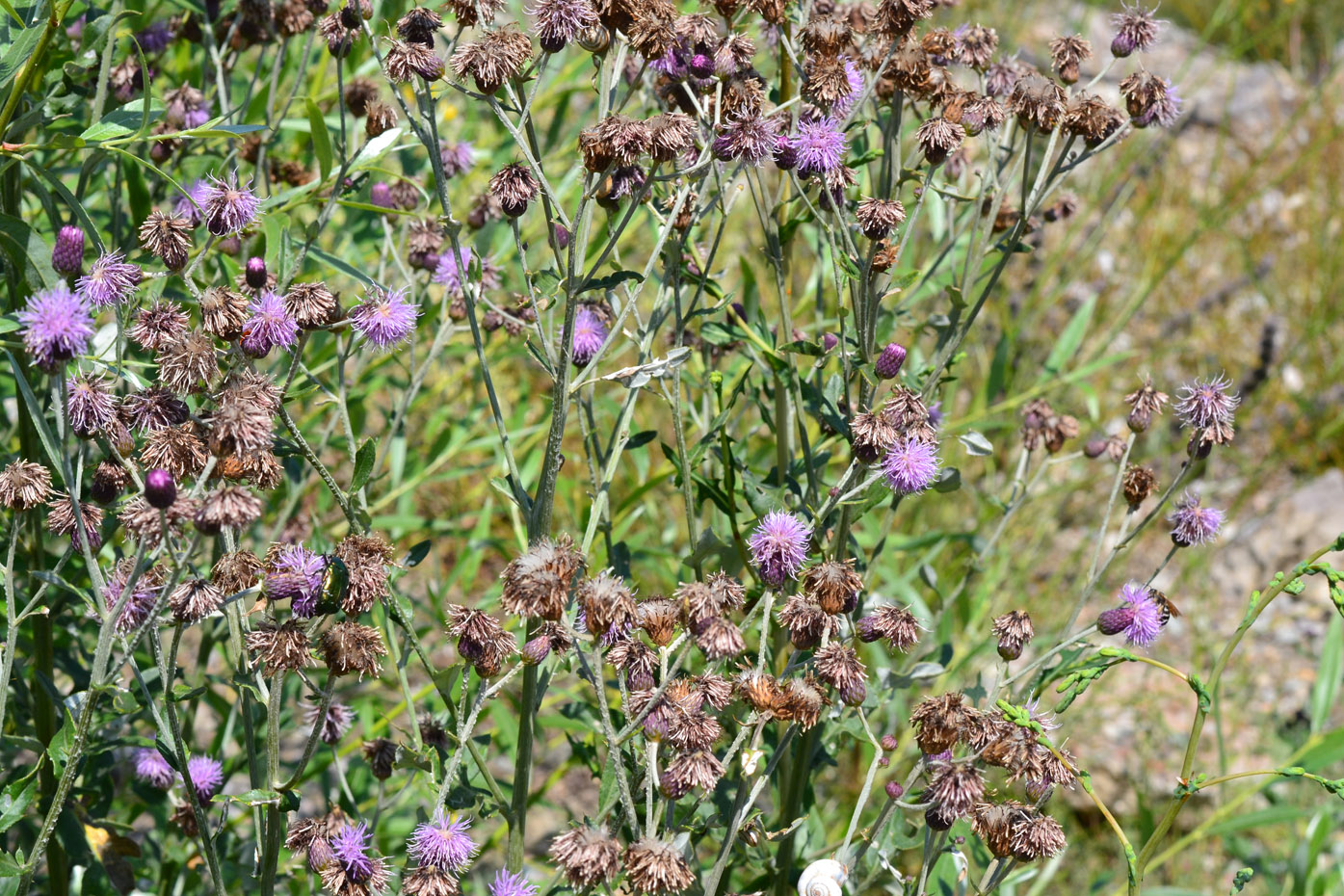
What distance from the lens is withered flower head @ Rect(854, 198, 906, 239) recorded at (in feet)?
5.24

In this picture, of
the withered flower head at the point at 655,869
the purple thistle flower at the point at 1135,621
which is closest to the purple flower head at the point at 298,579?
the withered flower head at the point at 655,869

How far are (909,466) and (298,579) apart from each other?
0.74 m

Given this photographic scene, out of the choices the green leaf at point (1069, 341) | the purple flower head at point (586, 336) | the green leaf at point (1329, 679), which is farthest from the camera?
the green leaf at point (1069, 341)

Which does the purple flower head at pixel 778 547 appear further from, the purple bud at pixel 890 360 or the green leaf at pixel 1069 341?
the green leaf at pixel 1069 341

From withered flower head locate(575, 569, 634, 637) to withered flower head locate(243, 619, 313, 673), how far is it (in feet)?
0.99

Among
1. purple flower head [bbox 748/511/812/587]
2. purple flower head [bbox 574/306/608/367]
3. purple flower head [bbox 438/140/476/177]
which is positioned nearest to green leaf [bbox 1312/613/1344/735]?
purple flower head [bbox 748/511/812/587]

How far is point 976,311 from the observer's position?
169cm

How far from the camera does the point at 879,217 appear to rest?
62.9 inches

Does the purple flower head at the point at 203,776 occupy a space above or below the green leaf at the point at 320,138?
below

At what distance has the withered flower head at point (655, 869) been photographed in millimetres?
1307

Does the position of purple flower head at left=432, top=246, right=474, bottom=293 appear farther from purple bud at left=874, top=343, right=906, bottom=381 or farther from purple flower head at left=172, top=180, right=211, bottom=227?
purple bud at left=874, top=343, right=906, bottom=381

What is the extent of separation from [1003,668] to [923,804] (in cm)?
26

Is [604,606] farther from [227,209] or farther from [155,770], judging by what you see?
[155,770]

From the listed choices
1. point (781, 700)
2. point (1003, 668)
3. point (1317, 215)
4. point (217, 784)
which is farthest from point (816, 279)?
point (1317, 215)
